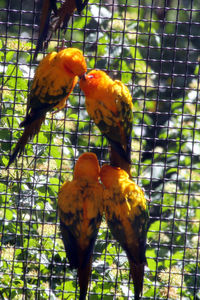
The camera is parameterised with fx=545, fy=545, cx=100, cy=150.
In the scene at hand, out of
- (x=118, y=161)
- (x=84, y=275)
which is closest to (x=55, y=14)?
(x=118, y=161)

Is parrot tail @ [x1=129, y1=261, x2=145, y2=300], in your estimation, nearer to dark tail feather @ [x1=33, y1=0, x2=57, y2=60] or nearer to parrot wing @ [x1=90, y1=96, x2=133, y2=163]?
parrot wing @ [x1=90, y1=96, x2=133, y2=163]

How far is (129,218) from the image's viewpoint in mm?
2186

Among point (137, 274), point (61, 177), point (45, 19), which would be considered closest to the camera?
point (137, 274)

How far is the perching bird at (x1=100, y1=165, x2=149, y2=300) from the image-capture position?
2.18 meters

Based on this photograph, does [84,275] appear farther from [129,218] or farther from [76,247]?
[129,218]

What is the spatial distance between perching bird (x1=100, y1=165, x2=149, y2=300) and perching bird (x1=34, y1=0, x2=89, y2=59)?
2.09 feet

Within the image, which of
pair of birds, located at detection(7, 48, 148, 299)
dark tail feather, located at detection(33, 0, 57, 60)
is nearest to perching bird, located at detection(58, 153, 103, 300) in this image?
pair of birds, located at detection(7, 48, 148, 299)

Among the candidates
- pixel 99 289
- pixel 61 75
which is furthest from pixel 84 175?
pixel 99 289

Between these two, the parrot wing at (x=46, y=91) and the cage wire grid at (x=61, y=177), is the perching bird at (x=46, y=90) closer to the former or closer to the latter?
the parrot wing at (x=46, y=91)

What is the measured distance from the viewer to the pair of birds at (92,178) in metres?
2.18

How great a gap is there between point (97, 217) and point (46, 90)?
56 centimetres

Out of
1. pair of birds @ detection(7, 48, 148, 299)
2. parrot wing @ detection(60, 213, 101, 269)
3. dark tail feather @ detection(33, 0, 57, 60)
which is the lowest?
parrot wing @ detection(60, 213, 101, 269)

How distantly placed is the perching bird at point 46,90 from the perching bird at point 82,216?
0.83 feet

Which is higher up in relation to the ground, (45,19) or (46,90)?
(45,19)
